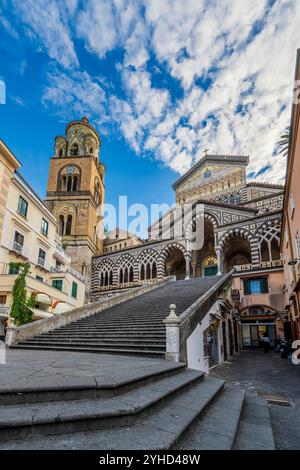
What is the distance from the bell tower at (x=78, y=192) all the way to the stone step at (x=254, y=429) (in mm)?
30160

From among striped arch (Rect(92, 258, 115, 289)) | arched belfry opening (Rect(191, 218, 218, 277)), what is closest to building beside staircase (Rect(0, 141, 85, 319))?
striped arch (Rect(92, 258, 115, 289))

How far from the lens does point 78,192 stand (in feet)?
123

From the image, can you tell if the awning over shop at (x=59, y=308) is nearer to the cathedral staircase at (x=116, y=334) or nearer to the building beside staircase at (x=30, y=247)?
the building beside staircase at (x=30, y=247)

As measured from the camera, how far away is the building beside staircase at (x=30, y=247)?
54.7ft

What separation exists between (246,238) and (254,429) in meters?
23.6

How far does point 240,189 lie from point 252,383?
3002 cm

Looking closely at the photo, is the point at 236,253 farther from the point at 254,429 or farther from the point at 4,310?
the point at 254,429

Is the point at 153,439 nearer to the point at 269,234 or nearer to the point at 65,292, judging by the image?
the point at 65,292

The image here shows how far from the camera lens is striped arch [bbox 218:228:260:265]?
967 inches

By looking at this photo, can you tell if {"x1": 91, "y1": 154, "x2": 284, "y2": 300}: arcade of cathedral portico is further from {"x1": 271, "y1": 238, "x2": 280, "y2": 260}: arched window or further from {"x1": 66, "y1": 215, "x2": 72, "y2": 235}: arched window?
{"x1": 66, "y1": 215, "x2": 72, "y2": 235}: arched window

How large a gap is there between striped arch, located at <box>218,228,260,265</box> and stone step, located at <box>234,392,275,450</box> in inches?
813

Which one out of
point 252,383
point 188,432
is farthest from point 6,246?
point 188,432

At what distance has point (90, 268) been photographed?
34625 millimetres
